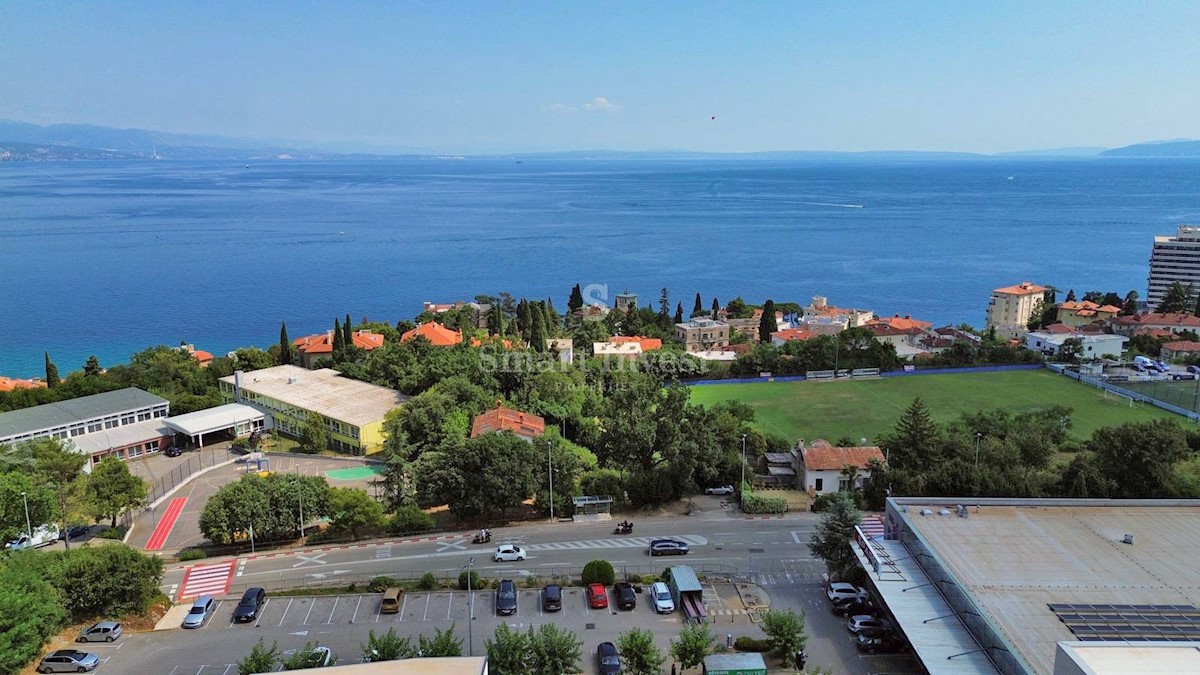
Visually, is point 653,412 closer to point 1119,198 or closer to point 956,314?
point 956,314

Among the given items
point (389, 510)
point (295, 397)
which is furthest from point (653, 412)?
point (295, 397)

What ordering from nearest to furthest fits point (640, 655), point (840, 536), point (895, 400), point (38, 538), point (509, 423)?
1. point (640, 655)
2. point (840, 536)
3. point (38, 538)
4. point (509, 423)
5. point (895, 400)

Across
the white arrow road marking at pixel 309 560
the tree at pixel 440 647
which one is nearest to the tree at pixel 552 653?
the tree at pixel 440 647

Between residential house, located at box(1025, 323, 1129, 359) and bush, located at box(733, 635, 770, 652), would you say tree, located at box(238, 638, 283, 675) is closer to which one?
bush, located at box(733, 635, 770, 652)

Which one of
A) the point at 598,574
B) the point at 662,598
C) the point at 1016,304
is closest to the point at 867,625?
the point at 662,598

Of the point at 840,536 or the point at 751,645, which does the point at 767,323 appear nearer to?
the point at 840,536

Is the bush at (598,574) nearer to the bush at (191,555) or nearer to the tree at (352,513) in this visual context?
the tree at (352,513)
